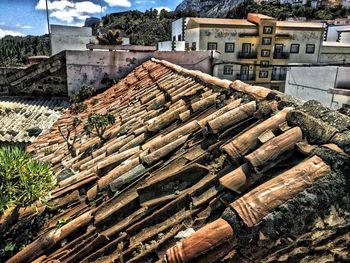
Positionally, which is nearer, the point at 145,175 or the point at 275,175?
the point at 275,175

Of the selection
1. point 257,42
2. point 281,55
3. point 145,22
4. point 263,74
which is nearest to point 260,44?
point 257,42

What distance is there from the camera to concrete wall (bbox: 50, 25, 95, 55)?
2344cm

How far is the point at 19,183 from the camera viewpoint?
172 inches

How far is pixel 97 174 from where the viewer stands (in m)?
4.96

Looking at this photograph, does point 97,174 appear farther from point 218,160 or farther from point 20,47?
point 20,47

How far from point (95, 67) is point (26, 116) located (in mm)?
3669

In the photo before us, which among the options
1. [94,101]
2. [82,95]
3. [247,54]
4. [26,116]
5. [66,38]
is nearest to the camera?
[94,101]

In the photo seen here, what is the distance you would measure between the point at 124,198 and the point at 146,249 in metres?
0.88

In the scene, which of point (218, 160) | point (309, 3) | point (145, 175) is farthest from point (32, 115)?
point (309, 3)

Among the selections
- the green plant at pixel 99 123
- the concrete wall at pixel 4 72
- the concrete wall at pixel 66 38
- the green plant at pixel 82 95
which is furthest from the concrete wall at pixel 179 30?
the green plant at pixel 99 123

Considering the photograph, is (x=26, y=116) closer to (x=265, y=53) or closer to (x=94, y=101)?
(x=94, y=101)

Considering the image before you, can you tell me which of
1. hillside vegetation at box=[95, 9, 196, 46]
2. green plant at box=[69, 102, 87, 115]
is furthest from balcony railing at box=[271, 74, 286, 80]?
hillside vegetation at box=[95, 9, 196, 46]

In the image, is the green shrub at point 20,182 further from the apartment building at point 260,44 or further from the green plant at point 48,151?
the apartment building at point 260,44

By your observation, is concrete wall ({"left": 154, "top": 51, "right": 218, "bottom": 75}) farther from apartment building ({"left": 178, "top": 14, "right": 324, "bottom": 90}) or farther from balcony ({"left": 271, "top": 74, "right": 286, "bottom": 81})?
balcony ({"left": 271, "top": 74, "right": 286, "bottom": 81})
